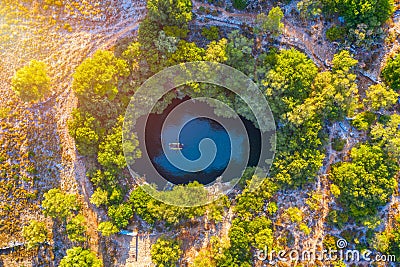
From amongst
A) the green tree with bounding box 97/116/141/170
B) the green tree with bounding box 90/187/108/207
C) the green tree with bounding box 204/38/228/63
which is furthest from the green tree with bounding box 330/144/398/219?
the green tree with bounding box 90/187/108/207

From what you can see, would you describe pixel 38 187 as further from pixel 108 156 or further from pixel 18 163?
pixel 108 156

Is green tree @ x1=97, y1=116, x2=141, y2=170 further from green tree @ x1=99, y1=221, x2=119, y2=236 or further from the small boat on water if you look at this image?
green tree @ x1=99, y1=221, x2=119, y2=236

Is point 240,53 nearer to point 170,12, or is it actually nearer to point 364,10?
point 170,12

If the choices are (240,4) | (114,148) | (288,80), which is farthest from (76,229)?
(240,4)

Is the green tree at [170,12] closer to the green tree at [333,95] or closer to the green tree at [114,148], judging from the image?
the green tree at [114,148]

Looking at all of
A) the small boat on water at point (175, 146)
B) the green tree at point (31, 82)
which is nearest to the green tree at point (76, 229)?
the small boat on water at point (175, 146)
